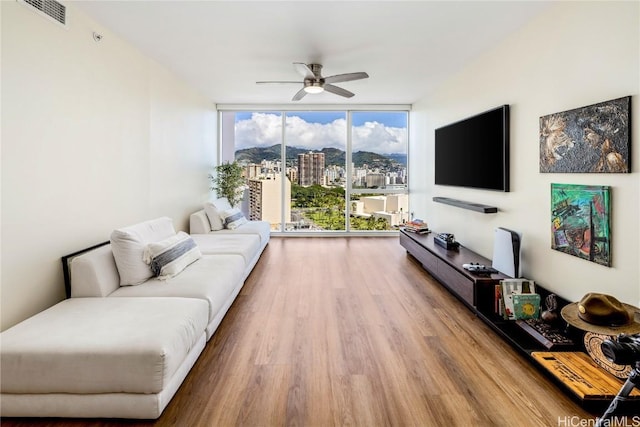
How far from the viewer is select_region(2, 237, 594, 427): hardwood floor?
1.77 m

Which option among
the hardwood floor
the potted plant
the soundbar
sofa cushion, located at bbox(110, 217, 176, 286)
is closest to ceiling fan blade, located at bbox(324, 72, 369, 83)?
the soundbar

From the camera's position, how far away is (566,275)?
2592 mm

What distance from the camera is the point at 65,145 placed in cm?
267

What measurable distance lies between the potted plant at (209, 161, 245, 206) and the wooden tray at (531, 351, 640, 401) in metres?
5.28

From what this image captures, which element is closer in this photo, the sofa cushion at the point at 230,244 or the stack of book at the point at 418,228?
the sofa cushion at the point at 230,244

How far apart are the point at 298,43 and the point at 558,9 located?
88.2 inches

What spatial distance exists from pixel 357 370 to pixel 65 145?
2.74 meters

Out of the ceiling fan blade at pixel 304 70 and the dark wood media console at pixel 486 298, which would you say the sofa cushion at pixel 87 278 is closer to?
the ceiling fan blade at pixel 304 70

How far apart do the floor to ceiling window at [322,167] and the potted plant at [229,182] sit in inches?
25.4

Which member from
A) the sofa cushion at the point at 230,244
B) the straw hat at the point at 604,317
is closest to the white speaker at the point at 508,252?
the straw hat at the point at 604,317

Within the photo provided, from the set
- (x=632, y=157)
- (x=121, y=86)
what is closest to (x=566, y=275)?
(x=632, y=157)

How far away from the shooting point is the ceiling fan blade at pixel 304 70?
3588 mm

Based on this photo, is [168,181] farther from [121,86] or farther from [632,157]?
[632,157]

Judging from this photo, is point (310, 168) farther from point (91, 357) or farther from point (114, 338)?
point (91, 357)
